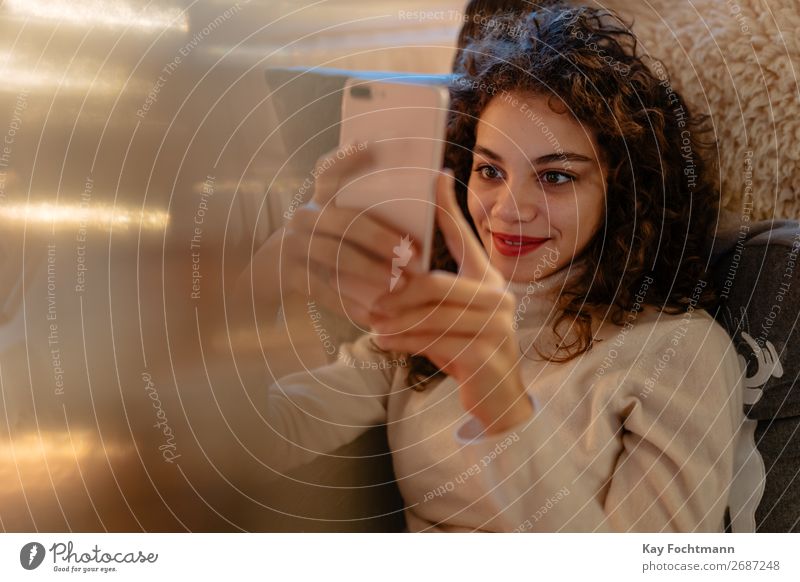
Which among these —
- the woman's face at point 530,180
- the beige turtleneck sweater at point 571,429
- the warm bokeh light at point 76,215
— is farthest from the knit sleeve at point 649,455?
the warm bokeh light at point 76,215

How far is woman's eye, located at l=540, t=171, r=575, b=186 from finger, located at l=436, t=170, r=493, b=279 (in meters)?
0.06

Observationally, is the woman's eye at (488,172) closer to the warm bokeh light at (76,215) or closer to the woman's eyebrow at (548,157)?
the woman's eyebrow at (548,157)

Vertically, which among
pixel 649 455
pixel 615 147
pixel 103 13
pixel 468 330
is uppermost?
pixel 103 13

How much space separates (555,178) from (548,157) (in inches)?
0.6

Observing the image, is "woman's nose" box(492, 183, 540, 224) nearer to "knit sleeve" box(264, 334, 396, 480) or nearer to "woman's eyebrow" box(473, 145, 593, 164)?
"woman's eyebrow" box(473, 145, 593, 164)

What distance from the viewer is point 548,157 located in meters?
0.49

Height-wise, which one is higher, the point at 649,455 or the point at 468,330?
the point at 468,330

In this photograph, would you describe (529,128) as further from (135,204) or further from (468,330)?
(135,204)

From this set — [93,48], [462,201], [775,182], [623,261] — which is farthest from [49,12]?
[775,182]

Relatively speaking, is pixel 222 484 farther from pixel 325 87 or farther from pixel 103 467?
pixel 325 87

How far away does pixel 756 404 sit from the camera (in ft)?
1.75

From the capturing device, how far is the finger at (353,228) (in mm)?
500

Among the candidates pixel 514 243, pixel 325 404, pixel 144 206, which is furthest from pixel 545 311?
pixel 144 206
